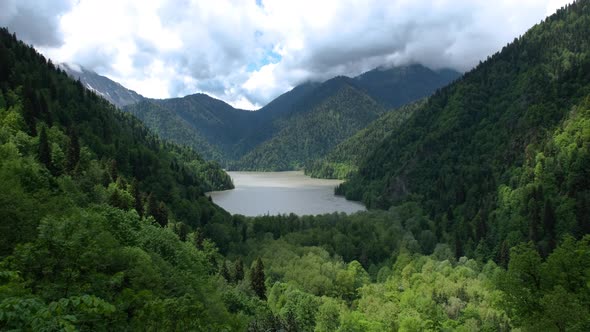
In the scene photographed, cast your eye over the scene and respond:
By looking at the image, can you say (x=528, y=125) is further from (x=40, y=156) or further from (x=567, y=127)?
(x=40, y=156)

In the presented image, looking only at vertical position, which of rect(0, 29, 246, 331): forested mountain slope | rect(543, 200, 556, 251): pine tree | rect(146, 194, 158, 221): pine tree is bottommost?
rect(543, 200, 556, 251): pine tree

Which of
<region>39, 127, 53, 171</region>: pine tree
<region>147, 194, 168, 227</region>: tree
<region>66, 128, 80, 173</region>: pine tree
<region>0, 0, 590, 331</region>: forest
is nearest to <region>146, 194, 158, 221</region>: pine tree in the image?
<region>147, 194, 168, 227</region>: tree

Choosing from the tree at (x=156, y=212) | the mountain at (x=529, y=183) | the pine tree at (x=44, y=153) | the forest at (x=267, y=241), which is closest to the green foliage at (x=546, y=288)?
the forest at (x=267, y=241)

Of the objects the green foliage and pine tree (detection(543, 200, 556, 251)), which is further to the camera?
pine tree (detection(543, 200, 556, 251))

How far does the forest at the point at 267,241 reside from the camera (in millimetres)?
21844

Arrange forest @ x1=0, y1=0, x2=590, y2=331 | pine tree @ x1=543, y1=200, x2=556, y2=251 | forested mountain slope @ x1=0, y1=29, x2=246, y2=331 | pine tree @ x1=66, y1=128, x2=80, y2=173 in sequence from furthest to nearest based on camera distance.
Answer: pine tree @ x1=543, y1=200, x2=556, y2=251, pine tree @ x1=66, y1=128, x2=80, y2=173, forest @ x1=0, y1=0, x2=590, y2=331, forested mountain slope @ x1=0, y1=29, x2=246, y2=331

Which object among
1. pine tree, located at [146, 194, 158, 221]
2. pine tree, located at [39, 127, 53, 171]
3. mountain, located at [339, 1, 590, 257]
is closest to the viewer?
pine tree, located at [39, 127, 53, 171]

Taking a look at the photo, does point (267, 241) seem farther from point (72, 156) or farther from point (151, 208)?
point (72, 156)

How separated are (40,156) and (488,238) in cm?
11756

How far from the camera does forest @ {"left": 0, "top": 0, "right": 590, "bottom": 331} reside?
71.7 feet

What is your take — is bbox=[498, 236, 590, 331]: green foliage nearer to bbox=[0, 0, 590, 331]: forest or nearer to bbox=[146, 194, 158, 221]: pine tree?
bbox=[0, 0, 590, 331]: forest

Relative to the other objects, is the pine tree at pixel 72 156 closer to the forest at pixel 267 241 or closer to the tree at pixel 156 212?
the forest at pixel 267 241

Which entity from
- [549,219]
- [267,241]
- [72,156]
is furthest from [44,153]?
[549,219]

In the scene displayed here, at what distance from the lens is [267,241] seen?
123375mm
